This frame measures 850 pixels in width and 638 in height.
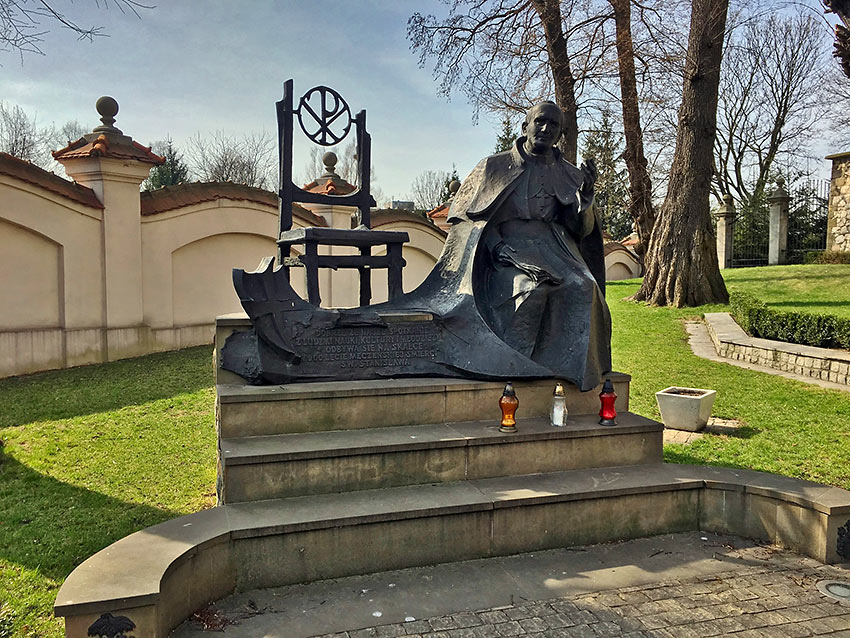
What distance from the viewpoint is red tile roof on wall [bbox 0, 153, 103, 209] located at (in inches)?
346

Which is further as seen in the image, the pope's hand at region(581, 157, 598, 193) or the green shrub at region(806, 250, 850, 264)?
the green shrub at region(806, 250, 850, 264)

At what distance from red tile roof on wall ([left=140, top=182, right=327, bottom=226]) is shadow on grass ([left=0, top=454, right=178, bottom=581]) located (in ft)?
21.0

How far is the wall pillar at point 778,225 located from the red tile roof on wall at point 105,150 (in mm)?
19456

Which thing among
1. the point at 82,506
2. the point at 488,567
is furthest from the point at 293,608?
the point at 82,506

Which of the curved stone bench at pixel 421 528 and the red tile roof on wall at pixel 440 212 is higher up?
the red tile roof on wall at pixel 440 212

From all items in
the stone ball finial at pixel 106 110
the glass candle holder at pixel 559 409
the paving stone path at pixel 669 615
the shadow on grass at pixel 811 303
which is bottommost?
the paving stone path at pixel 669 615

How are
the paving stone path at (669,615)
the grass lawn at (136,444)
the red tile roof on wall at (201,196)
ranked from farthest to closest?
the red tile roof on wall at (201,196)
the grass lawn at (136,444)
the paving stone path at (669,615)

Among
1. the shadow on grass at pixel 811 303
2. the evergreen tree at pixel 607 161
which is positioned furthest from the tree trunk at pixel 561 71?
the shadow on grass at pixel 811 303

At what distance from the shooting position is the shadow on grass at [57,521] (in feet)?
12.3

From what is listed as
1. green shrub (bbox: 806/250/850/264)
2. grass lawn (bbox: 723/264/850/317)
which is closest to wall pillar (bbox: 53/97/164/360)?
grass lawn (bbox: 723/264/850/317)

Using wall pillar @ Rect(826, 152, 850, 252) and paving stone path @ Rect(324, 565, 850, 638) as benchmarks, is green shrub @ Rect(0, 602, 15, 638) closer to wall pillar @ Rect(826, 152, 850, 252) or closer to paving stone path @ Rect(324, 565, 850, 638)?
paving stone path @ Rect(324, 565, 850, 638)

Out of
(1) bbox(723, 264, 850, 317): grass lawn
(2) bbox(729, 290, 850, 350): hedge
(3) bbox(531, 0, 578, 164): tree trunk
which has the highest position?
(3) bbox(531, 0, 578, 164): tree trunk

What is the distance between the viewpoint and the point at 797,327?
31.7ft

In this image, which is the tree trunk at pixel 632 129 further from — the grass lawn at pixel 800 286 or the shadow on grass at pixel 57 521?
the shadow on grass at pixel 57 521
